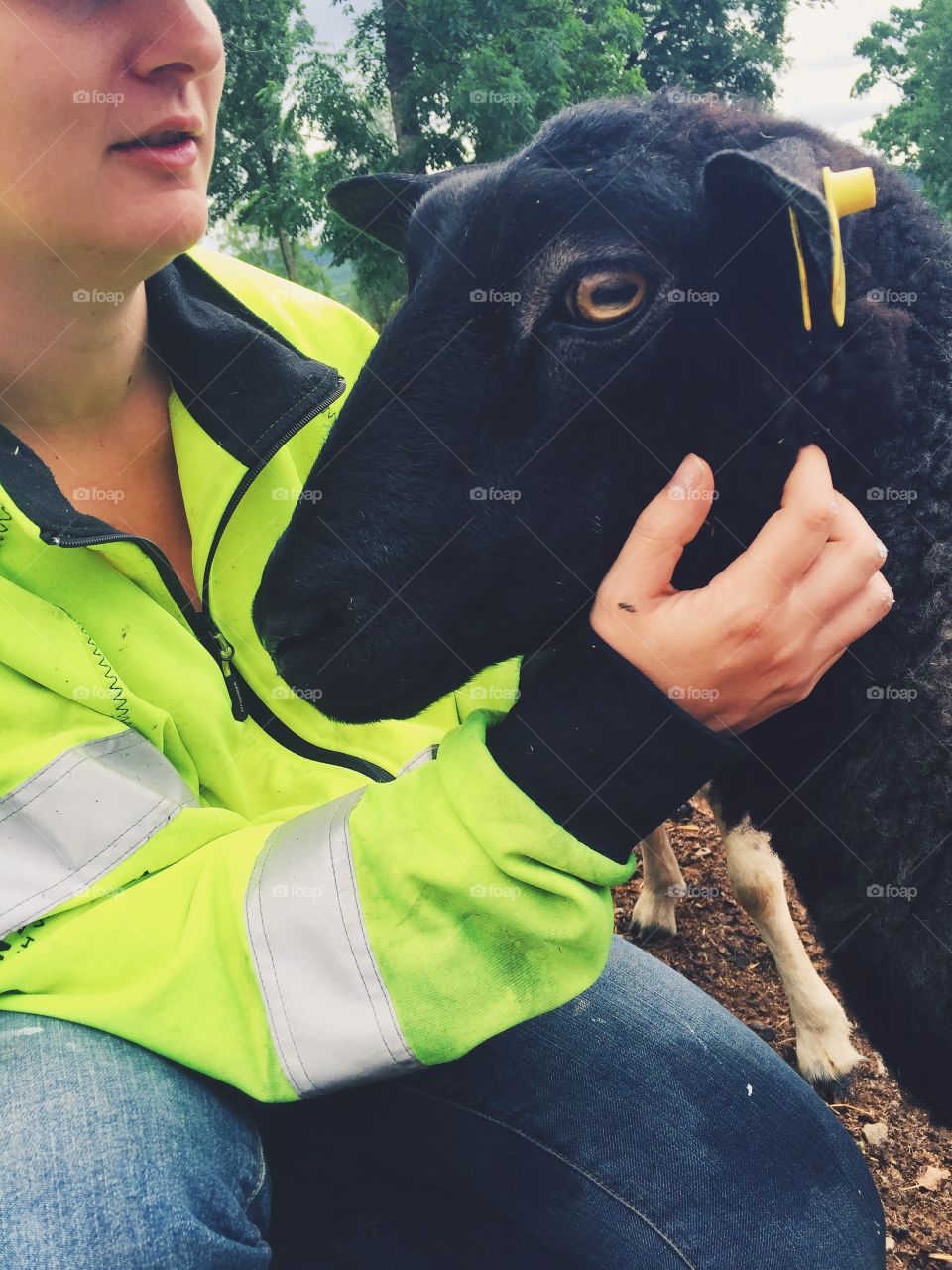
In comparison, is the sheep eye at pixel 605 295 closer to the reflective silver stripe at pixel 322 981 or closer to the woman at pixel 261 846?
the woman at pixel 261 846

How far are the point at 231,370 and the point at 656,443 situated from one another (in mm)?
985

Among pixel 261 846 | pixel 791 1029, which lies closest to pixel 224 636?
pixel 261 846

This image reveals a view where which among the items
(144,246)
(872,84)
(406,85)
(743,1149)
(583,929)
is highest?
(872,84)

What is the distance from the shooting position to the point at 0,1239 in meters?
1.36

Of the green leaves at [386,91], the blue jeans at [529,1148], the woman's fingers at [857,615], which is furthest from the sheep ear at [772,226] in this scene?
the green leaves at [386,91]

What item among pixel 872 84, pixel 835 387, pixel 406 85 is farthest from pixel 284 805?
pixel 872 84

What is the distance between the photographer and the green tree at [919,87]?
33.1 m

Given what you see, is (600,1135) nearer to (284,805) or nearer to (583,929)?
(583,929)

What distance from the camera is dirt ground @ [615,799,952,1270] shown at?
2695mm

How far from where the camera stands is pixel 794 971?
127 inches

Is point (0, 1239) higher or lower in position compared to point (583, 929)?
lower

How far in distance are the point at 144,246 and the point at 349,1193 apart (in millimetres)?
2035

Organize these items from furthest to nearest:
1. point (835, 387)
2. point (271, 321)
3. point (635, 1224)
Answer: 1. point (271, 321)
2. point (635, 1224)
3. point (835, 387)

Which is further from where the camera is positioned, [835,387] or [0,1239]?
[835,387]
